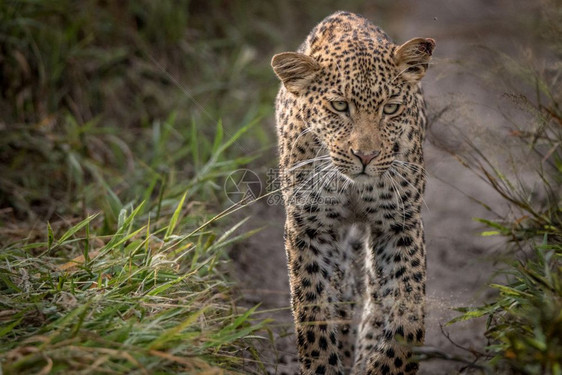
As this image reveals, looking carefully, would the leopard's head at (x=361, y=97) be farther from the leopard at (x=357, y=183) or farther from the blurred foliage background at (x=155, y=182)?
the blurred foliage background at (x=155, y=182)

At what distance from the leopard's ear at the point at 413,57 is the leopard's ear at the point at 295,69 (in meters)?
0.50

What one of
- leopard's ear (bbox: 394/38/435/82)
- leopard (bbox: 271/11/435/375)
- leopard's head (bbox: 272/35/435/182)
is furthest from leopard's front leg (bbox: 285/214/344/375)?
leopard's ear (bbox: 394/38/435/82)

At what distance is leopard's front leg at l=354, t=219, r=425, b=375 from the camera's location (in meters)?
4.77

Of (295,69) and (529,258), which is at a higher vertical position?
(295,69)

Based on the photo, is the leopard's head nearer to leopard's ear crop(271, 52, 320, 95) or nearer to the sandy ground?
leopard's ear crop(271, 52, 320, 95)

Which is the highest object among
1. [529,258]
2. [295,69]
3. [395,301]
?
[295,69]

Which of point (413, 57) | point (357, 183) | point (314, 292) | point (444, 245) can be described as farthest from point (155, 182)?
point (444, 245)

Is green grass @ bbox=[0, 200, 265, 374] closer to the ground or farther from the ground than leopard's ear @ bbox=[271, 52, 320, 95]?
closer to the ground

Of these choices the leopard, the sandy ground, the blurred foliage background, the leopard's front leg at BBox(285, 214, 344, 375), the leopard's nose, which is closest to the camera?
the blurred foliage background

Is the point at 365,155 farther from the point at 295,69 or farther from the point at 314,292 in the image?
the point at 314,292

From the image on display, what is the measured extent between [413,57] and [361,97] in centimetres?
42

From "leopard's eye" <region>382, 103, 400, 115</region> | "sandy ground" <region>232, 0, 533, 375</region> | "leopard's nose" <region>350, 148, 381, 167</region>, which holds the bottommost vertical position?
"sandy ground" <region>232, 0, 533, 375</region>

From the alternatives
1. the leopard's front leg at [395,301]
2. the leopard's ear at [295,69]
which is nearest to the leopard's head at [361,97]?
the leopard's ear at [295,69]

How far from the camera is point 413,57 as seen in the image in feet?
15.7
